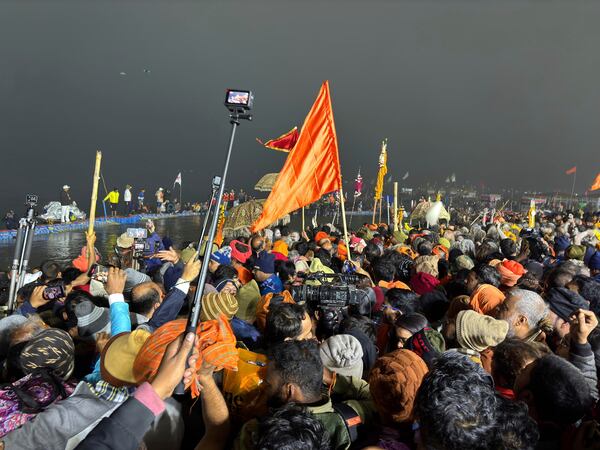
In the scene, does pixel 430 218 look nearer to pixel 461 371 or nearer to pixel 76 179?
pixel 461 371

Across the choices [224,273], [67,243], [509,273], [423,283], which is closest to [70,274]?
[224,273]

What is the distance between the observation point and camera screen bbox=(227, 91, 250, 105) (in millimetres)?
2078

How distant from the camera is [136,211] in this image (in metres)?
27.8

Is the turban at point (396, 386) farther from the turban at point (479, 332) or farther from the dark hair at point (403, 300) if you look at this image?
the dark hair at point (403, 300)

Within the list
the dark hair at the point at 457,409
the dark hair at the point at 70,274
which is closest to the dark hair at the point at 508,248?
the dark hair at the point at 70,274

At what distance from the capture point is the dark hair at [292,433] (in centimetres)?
142

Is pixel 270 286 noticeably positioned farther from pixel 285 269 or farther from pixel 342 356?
pixel 342 356

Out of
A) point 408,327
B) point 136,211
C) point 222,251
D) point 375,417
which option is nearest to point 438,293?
point 408,327

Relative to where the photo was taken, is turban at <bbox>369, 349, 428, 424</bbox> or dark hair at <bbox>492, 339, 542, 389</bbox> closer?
turban at <bbox>369, 349, 428, 424</bbox>

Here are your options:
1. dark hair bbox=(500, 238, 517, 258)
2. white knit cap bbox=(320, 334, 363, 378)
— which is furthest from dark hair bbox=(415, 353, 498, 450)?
dark hair bbox=(500, 238, 517, 258)

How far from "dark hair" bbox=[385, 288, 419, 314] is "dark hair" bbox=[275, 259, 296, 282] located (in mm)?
1943

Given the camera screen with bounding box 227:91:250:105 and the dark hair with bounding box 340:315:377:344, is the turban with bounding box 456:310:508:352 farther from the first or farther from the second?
the camera screen with bounding box 227:91:250:105

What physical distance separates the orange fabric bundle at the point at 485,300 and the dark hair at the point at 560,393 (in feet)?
5.93

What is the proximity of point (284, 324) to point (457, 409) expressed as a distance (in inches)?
67.7
